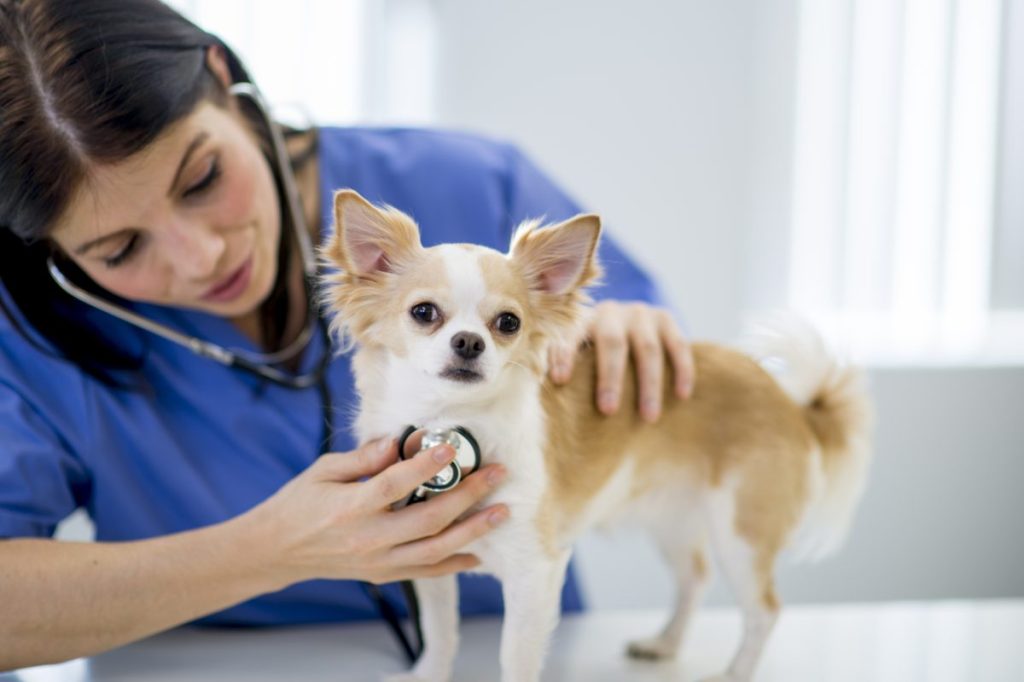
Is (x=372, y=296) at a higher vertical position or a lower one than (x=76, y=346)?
higher

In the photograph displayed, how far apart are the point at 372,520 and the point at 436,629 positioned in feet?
0.79

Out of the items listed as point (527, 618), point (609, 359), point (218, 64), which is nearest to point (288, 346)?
point (218, 64)

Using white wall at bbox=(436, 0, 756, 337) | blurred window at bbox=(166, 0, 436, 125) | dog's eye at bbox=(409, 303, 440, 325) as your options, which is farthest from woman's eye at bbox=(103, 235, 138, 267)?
white wall at bbox=(436, 0, 756, 337)

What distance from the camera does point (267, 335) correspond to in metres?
1.48

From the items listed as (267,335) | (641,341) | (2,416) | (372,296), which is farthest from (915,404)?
(2,416)

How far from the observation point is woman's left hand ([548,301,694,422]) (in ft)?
3.89

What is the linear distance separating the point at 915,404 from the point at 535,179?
1688 mm

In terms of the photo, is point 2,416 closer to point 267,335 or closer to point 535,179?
point 267,335

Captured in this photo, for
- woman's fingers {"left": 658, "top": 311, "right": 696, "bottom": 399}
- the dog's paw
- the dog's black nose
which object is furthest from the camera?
the dog's paw

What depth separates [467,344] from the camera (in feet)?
2.97

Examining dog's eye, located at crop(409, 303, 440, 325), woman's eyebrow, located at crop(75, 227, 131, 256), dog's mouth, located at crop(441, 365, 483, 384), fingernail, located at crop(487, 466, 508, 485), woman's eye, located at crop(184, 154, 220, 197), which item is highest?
woman's eye, located at crop(184, 154, 220, 197)

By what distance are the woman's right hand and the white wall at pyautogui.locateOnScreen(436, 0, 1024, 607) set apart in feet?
5.64

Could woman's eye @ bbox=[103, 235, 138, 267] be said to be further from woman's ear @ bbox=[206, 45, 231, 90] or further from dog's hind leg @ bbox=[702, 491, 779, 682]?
dog's hind leg @ bbox=[702, 491, 779, 682]

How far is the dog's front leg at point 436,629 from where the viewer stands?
117 cm
